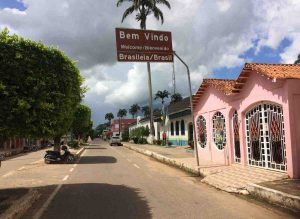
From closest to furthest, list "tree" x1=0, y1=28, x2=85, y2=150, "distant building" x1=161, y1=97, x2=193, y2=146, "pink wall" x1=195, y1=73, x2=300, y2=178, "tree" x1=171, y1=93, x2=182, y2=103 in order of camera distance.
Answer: "tree" x1=0, y1=28, x2=85, y2=150, "pink wall" x1=195, y1=73, x2=300, y2=178, "distant building" x1=161, y1=97, x2=193, y2=146, "tree" x1=171, y1=93, x2=182, y2=103

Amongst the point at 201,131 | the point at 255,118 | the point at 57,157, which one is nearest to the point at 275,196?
the point at 255,118

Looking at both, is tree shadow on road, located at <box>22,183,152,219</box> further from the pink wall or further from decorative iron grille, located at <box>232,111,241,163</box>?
decorative iron grille, located at <box>232,111,241,163</box>

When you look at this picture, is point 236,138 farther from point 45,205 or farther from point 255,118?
point 45,205

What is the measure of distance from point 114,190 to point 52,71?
14.9 feet

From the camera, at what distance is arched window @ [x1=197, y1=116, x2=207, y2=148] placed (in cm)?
2318

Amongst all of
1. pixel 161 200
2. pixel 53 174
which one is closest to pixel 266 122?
pixel 161 200

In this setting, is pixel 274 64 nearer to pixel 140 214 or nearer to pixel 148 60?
pixel 148 60

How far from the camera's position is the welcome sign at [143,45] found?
16594 mm

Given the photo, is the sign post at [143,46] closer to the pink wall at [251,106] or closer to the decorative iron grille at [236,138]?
the pink wall at [251,106]

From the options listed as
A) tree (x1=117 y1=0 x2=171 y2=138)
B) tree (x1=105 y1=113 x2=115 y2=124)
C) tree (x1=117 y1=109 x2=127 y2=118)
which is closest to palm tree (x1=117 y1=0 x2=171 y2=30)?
tree (x1=117 y1=0 x2=171 y2=138)

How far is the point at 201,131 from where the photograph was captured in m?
23.8

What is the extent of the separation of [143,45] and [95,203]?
828cm

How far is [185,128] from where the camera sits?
42625 millimetres

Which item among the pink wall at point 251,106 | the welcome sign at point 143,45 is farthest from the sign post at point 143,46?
the pink wall at point 251,106
